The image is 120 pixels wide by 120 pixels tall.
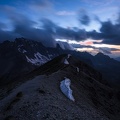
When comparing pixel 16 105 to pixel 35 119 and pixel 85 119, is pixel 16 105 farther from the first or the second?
pixel 85 119

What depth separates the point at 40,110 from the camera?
3575 cm

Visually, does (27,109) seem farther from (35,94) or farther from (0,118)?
(35,94)

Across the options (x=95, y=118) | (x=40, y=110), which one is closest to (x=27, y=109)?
(x=40, y=110)

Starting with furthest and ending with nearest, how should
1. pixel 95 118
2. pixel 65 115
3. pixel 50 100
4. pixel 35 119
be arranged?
1. pixel 50 100
2. pixel 95 118
3. pixel 65 115
4. pixel 35 119

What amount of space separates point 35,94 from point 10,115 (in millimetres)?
9316

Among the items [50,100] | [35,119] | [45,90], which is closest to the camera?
[35,119]

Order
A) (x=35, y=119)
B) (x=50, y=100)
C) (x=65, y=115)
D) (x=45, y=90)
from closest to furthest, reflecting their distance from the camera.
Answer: (x=35, y=119) → (x=65, y=115) → (x=50, y=100) → (x=45, y=90)

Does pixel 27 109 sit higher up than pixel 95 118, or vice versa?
pixel 27 109

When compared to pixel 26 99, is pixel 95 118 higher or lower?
lower

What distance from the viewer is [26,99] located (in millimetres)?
41844

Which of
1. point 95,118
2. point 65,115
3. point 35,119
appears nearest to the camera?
point 35,119

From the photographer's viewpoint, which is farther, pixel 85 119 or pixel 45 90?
pixel 45 90

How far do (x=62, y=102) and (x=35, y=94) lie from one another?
546cm

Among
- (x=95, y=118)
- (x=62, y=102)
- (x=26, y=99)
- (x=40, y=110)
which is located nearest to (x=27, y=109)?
(x=40, y=110)
